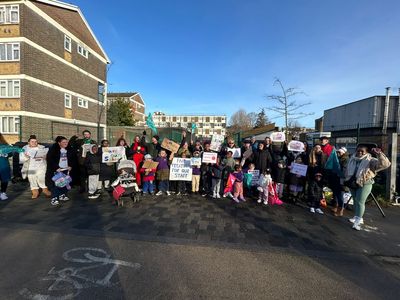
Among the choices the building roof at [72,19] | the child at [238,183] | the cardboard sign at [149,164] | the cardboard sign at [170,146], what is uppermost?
the building roof at [72,19]

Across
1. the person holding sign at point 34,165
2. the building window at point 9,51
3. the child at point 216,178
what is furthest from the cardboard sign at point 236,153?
the building window at point 9,51

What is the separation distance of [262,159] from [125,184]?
4399 millimetres

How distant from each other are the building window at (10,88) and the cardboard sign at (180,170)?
18.7 m

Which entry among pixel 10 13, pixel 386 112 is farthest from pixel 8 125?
pixel 386 112

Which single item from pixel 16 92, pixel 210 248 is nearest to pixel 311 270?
pixel 210 248

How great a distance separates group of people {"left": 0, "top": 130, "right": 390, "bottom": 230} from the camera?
6543mm

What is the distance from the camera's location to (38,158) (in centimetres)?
695

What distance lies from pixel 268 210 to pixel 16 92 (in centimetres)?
2241

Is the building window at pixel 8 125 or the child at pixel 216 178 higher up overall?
the building window at pixel 8 125

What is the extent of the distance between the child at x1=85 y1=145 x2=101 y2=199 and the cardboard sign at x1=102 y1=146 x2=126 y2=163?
0.62 feet

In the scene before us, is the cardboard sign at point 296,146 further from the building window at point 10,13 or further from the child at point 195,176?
the building window at point 10,13

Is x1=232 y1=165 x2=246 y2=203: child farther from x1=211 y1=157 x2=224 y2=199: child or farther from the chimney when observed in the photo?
the chimney

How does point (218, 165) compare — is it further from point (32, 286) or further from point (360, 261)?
point (32, 286)

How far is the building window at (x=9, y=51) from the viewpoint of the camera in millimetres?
18656
